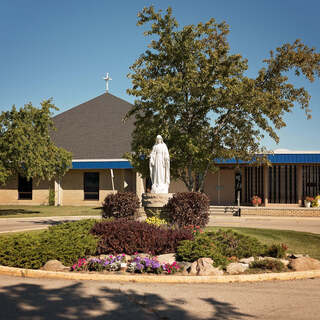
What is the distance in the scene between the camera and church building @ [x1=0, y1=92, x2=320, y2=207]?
26.1 m

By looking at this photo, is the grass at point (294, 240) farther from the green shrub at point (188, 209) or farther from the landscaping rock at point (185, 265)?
the landscaping rock at point (185, 265)

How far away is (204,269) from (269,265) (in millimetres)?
1456

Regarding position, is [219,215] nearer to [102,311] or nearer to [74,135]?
[74,135]

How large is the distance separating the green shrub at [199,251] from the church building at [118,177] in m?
17.2

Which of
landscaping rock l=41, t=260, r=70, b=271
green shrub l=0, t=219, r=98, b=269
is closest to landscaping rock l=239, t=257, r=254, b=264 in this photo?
green shrub l=0, t=219, r=98, b=269

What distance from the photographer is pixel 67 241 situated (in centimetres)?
821

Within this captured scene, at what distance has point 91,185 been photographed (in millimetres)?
29766

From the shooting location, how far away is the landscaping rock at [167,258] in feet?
26.1

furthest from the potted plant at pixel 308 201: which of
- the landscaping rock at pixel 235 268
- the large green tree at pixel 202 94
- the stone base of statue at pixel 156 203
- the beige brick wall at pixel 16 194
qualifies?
the beige brick wall at pixel 16 194

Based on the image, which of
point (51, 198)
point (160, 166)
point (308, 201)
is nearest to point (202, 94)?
point (160, 166)

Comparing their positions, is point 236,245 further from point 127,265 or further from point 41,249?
point 41,249

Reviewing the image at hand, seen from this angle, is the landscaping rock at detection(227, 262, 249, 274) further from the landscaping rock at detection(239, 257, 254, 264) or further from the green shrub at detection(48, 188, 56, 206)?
the green shrub at detection(48, 188, 56, 206)

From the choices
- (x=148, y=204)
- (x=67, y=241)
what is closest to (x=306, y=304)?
(x=67, y=241)

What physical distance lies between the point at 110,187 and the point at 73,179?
328 cm
